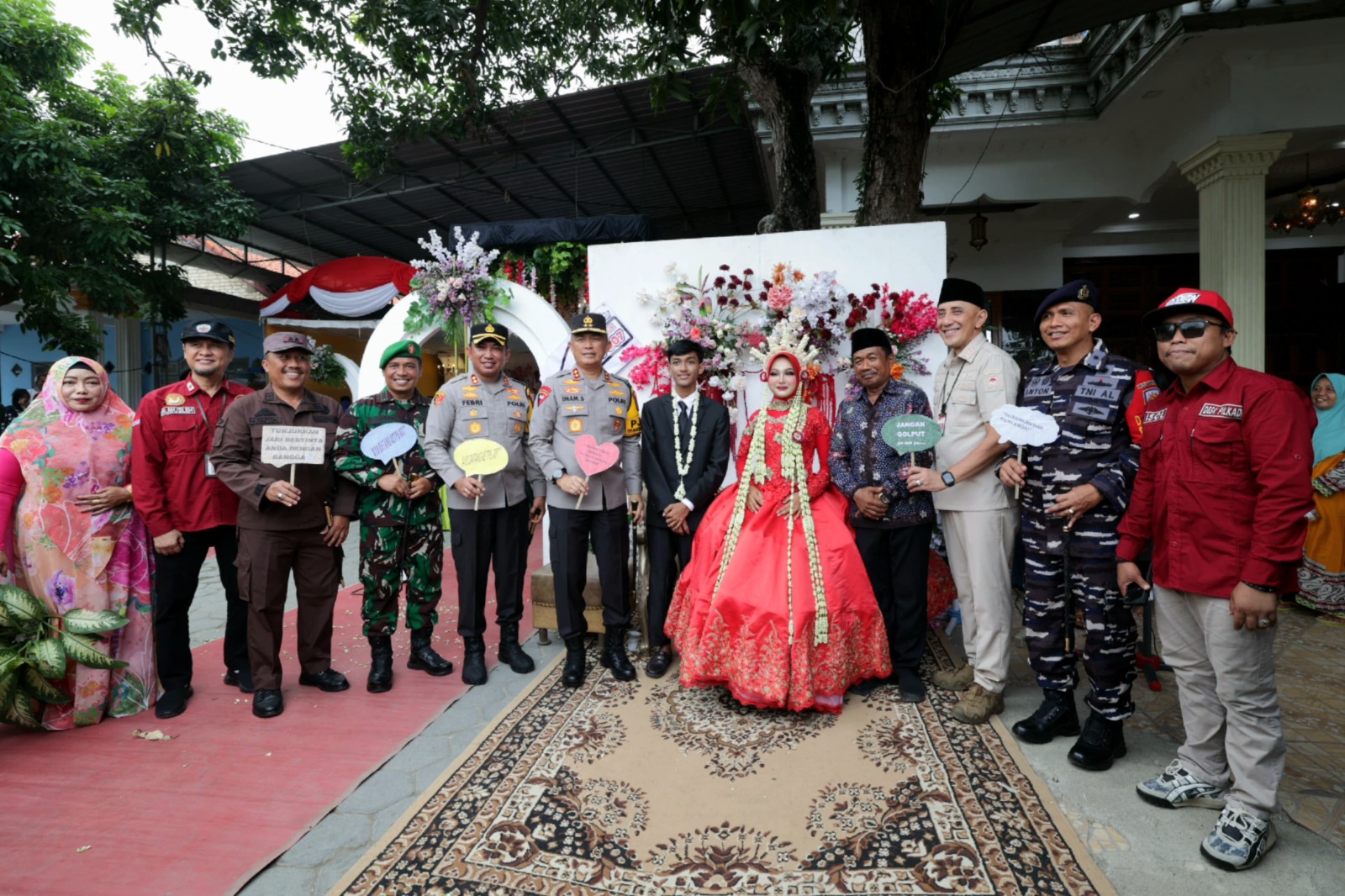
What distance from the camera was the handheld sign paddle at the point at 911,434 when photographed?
3277 millimetres

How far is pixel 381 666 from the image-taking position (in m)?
3.92

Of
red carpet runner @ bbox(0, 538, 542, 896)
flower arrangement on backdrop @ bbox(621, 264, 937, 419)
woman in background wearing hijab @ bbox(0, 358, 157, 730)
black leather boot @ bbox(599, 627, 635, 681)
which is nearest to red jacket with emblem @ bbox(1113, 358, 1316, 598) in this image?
flower arrangement on backdrop @ bbox(621, 264, 937, 419)

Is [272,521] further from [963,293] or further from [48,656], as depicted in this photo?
[963,293]

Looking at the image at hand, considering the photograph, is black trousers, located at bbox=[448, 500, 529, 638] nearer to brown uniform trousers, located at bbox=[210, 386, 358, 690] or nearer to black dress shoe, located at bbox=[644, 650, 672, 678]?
brown uniform trousers, located at bbox=[210, 386, 358, 690]

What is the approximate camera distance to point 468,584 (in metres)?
3.93

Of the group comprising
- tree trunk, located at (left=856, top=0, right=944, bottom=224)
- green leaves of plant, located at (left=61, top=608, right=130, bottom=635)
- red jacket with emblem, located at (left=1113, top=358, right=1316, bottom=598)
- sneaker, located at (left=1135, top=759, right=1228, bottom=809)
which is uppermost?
tree trunk, located at (left=856, top=0, right=944, bottom=224)

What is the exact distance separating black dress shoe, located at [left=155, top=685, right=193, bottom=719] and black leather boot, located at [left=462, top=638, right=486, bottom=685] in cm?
146

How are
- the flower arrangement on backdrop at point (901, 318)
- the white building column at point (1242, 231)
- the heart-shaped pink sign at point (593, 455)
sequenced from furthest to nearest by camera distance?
the white building column at point (1242, 231) < the flower arrangement on backdrop at point (901, 318) < the heart-shaped pink sign at point (593, 455)

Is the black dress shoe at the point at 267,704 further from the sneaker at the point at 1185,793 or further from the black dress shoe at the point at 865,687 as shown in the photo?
the sneaker at the point at 1185,793

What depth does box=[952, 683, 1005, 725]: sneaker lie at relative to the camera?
3277 mm

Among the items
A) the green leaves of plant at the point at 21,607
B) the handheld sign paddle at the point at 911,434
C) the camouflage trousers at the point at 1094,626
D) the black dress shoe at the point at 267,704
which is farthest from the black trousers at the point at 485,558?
the camouflage trousers at the point at 1094,626

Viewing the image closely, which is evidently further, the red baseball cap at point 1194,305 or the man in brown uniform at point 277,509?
the man in brown uniform at point 277,509

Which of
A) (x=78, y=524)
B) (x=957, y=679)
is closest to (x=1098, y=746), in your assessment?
(x=957, y=679)

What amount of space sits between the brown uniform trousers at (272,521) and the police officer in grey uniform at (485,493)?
58 cm
